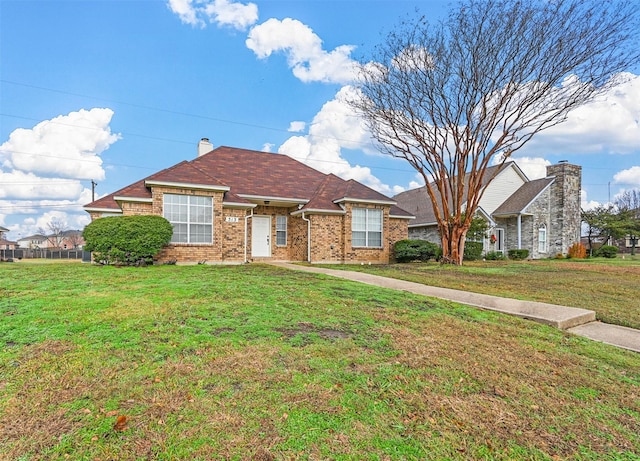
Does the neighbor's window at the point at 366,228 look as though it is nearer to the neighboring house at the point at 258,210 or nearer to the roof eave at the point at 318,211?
the neighboring house at the point at 258,210

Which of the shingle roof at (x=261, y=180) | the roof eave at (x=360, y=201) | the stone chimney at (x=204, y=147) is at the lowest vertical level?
the roof eave at (x=360, y=201)

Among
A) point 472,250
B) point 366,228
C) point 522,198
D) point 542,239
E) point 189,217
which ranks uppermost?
point 522,198

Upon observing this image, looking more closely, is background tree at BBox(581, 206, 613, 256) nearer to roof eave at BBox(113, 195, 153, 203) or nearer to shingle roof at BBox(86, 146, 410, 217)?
shingle roof at BBox(86, 146, 410, 217)

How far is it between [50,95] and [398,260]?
20.3 metres

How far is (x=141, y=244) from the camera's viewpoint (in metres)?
11.6

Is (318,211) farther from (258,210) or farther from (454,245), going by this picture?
(454,245)

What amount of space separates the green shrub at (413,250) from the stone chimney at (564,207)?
1298 cm

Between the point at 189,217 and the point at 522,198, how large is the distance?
884 inches

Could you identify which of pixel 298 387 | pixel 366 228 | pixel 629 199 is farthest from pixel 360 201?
pixel 629 199

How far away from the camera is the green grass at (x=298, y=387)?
6.97ft

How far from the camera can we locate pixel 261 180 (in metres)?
17.2

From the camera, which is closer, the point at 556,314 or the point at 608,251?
the point at 556,314

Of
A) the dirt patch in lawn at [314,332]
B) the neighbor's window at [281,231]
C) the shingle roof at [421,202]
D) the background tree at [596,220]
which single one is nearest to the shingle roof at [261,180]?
the neighbor's window at [281,231]


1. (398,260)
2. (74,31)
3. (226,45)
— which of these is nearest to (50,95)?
(74,31)
